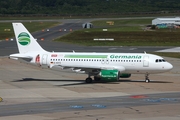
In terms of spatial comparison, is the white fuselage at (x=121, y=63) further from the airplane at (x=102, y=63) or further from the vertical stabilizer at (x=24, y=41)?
the vertical stabilizer at (x=24, y=41)

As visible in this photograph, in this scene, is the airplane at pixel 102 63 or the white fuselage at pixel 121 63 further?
the white fuselage at pixel 121 63

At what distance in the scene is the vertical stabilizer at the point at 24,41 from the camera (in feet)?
202

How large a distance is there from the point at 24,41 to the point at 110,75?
456 inches

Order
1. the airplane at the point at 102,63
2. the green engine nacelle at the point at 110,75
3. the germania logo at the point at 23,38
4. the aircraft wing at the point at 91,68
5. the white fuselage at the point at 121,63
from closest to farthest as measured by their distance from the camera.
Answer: the green engine nacelle at the point at 110,75, the aircraft wing at the point at 91,68, the airplane at the point at 102,63, the white fuselage at the point at 121,63, the germania logo at the point at 23,38

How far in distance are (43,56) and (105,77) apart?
7.92 metres

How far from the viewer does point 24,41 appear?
6162cm

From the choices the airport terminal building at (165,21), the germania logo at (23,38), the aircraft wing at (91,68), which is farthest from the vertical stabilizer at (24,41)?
the airport terminal building at (165,21)

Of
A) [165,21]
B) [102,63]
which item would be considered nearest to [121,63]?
[102,63]

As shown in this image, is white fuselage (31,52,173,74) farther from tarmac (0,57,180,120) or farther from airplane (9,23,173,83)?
tarmac (0,57,180,120)

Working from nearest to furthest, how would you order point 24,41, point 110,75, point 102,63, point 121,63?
point 110,75 < point 121,63 < point 102,63 < point 24,41

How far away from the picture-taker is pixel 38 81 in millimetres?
60281

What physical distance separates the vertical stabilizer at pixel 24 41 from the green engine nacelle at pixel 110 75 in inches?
340

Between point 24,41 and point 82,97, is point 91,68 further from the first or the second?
point 82,97

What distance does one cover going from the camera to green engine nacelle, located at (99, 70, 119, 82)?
57.6 meters
